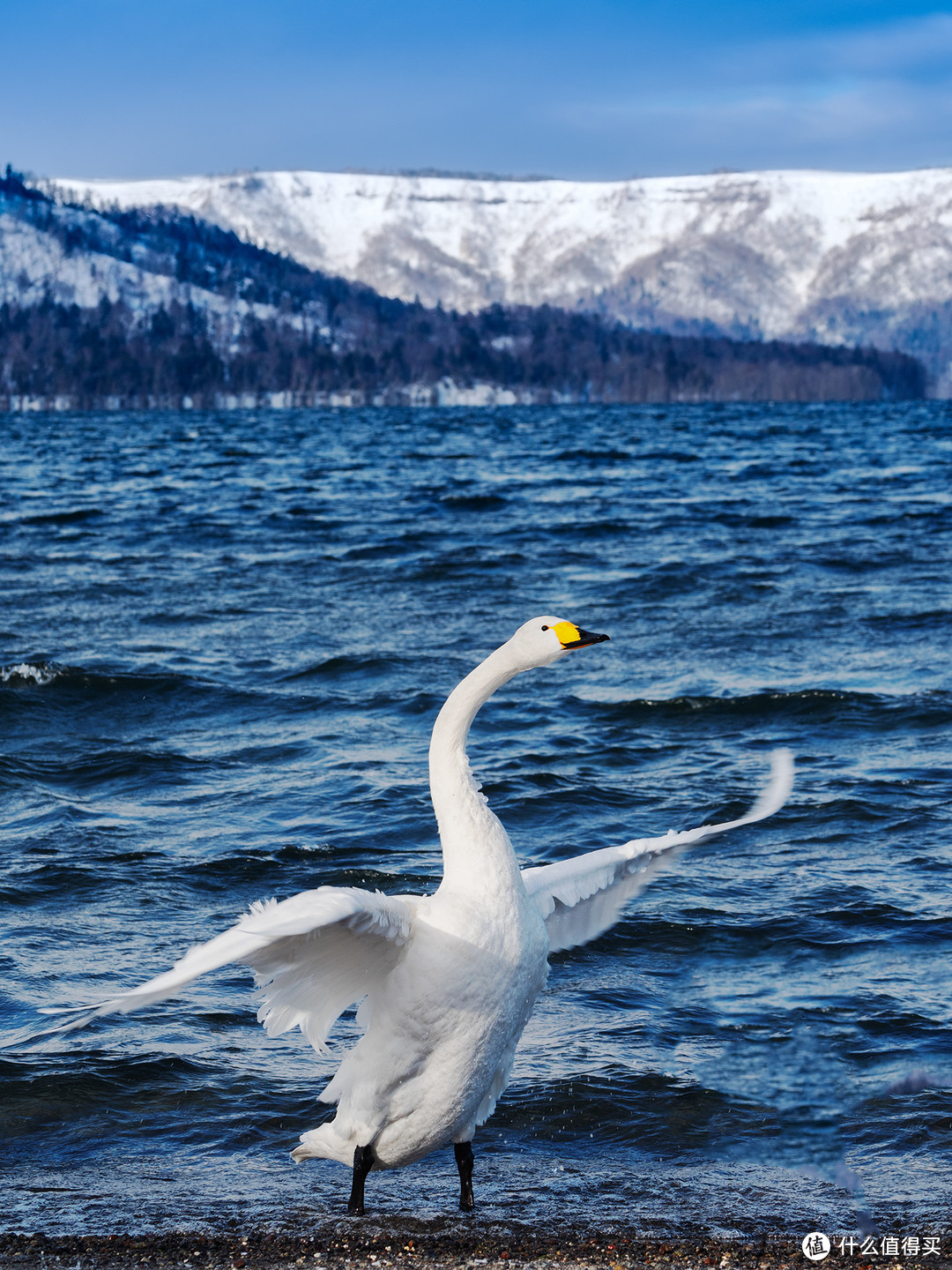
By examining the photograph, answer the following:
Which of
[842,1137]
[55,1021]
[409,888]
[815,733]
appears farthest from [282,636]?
[842,1137]

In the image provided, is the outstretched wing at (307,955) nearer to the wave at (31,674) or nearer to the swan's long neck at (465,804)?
the swan's long neck at (465,804)

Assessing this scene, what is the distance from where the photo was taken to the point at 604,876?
6.40 meters

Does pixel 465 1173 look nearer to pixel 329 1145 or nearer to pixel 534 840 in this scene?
pixel 329 1145

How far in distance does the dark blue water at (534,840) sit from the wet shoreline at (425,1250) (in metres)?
0.21

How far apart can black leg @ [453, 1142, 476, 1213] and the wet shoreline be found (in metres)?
0.13

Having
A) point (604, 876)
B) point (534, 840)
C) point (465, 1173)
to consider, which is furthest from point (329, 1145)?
point (534, 840)

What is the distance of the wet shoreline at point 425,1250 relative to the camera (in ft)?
17.7

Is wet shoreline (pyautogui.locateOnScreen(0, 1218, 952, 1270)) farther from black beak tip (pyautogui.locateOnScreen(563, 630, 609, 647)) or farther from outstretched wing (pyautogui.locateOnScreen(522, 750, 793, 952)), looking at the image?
black beak tip (pyautogui.locateOnScreen(563, 630, 609, 647))

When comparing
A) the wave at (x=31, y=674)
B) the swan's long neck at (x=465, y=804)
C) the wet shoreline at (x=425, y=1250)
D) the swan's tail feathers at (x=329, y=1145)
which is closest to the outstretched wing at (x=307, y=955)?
the swan's long neck at (x=465, y=804)

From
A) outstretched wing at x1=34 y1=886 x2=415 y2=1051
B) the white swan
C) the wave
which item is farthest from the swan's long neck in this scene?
the wave

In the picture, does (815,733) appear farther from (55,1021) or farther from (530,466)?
(530,466)

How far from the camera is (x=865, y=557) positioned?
88.8 ft

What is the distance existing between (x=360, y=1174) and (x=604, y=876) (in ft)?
5.53

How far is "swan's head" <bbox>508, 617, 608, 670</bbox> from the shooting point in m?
5.46
